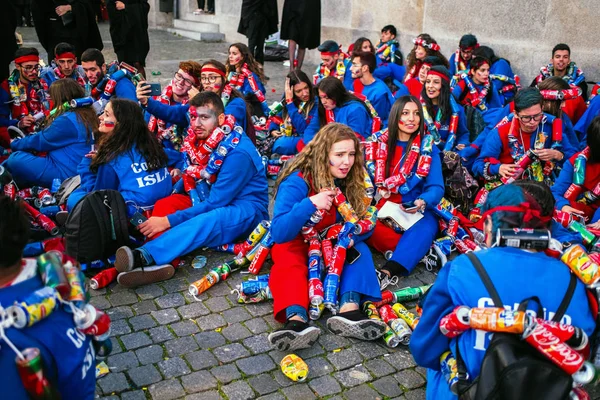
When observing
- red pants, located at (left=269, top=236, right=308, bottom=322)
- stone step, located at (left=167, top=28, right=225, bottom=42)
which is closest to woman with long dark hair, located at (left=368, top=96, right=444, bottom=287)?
red pants, located at (left=269, top=236, right=308, bottom=322)

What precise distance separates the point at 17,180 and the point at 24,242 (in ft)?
14.7

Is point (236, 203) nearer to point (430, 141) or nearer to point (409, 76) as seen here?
point (430, 141)

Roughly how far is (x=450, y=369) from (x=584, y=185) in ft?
10.4

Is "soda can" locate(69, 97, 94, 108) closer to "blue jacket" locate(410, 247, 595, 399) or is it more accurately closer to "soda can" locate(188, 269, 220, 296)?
"soda can" locate(188, 269, 220, 296)

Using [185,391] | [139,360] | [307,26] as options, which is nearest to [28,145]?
[139,360]

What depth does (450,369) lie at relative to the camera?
3.10 m

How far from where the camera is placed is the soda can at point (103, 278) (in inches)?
193

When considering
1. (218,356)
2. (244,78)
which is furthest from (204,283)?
(244,78)

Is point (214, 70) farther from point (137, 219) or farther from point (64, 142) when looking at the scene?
point (137, 219)

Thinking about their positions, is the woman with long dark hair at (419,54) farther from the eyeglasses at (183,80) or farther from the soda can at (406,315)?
the soda can at (406,315)

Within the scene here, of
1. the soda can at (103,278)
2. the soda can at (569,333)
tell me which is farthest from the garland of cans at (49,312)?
the soda can at (103,278)

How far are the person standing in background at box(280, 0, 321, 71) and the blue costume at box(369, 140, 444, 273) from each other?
6.43 meters

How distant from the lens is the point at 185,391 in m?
3.77

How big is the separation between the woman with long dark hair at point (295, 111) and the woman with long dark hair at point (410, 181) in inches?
80.9
